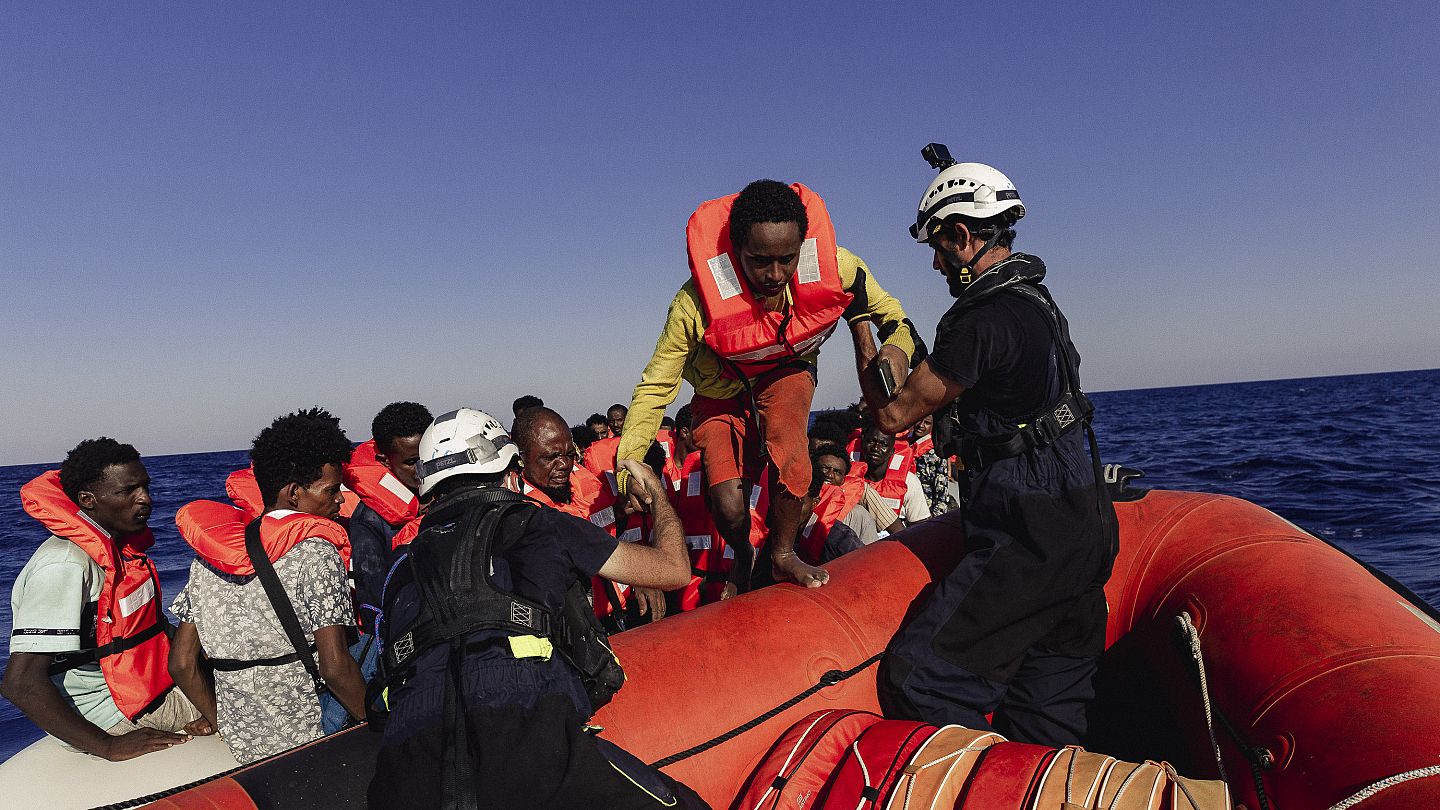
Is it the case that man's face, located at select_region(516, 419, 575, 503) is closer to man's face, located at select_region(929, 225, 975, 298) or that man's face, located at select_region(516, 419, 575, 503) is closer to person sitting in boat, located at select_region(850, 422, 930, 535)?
man's face, located at select_region(929, 225, 975, 298)

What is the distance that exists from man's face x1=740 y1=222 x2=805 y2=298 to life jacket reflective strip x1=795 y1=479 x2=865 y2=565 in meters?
1.79

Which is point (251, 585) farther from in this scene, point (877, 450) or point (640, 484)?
point (877, 450)

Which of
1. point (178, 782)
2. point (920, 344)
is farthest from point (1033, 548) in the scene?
point (178, 782)

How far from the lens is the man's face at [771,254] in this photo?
9.33 feet

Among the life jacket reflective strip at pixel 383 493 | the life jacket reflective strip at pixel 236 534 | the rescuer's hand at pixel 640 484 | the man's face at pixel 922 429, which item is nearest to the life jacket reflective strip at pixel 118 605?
the life jacket reflective strip at pixel 236 534

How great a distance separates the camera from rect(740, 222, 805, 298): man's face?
284cm

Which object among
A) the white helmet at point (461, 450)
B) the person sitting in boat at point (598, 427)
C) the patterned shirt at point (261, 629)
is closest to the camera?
the white helmet at point (461, 450)

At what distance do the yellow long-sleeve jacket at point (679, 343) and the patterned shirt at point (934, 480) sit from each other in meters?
4.15

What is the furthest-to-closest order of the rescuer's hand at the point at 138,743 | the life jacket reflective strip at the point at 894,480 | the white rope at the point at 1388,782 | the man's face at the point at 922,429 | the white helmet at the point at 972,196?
1. the man's face at the point at 922,429
2. the life jacket reflective strip at the point at 894,480
3. the rescuer's hand at the point at 138,743
4. the white helmet at the point at 972,196
5. the white rope at the point at 1388,782

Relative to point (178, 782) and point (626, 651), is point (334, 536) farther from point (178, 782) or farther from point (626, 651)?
point (626, 651)

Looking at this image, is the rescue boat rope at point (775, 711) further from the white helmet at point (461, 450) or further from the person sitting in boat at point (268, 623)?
the person sitting in boat at point (268, 623)

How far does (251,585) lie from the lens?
9.62 ft

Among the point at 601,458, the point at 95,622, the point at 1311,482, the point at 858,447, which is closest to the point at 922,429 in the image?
the point at 858,447

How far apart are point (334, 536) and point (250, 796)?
46.4 inches
